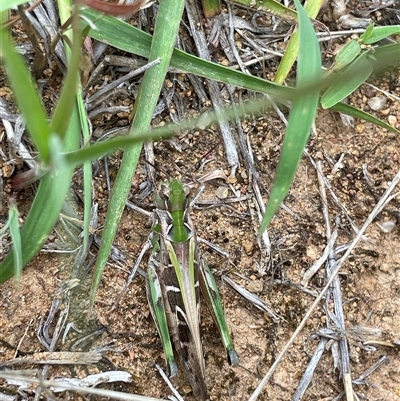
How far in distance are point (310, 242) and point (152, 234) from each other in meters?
0.60

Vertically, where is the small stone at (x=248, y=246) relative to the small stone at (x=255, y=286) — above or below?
above

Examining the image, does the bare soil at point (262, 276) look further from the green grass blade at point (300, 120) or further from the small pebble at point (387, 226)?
the green grass blade at point (300, 120)

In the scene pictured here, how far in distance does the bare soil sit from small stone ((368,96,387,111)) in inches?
0.7

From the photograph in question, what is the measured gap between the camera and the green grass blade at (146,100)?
1696mm

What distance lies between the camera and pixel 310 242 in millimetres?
1963

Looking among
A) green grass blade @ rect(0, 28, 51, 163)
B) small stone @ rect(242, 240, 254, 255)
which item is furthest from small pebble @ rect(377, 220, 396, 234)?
green grass blade @ rect(0, 28, 51, 163)

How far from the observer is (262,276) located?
1.92 m

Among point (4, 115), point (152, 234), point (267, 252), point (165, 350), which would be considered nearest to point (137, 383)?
point (165, 350)

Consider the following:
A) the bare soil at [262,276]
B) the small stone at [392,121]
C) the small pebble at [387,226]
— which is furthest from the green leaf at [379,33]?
the small pebble at [387,226]

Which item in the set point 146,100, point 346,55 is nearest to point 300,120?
point 146,100

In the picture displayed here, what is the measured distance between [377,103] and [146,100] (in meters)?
0.98

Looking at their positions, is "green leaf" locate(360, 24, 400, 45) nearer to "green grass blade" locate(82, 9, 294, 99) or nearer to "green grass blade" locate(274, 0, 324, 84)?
"green grass blade" locate(274, 0, 324, 84)

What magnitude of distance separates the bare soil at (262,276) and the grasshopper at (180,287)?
7 centimetres

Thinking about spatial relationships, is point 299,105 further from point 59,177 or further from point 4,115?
point 4,115
